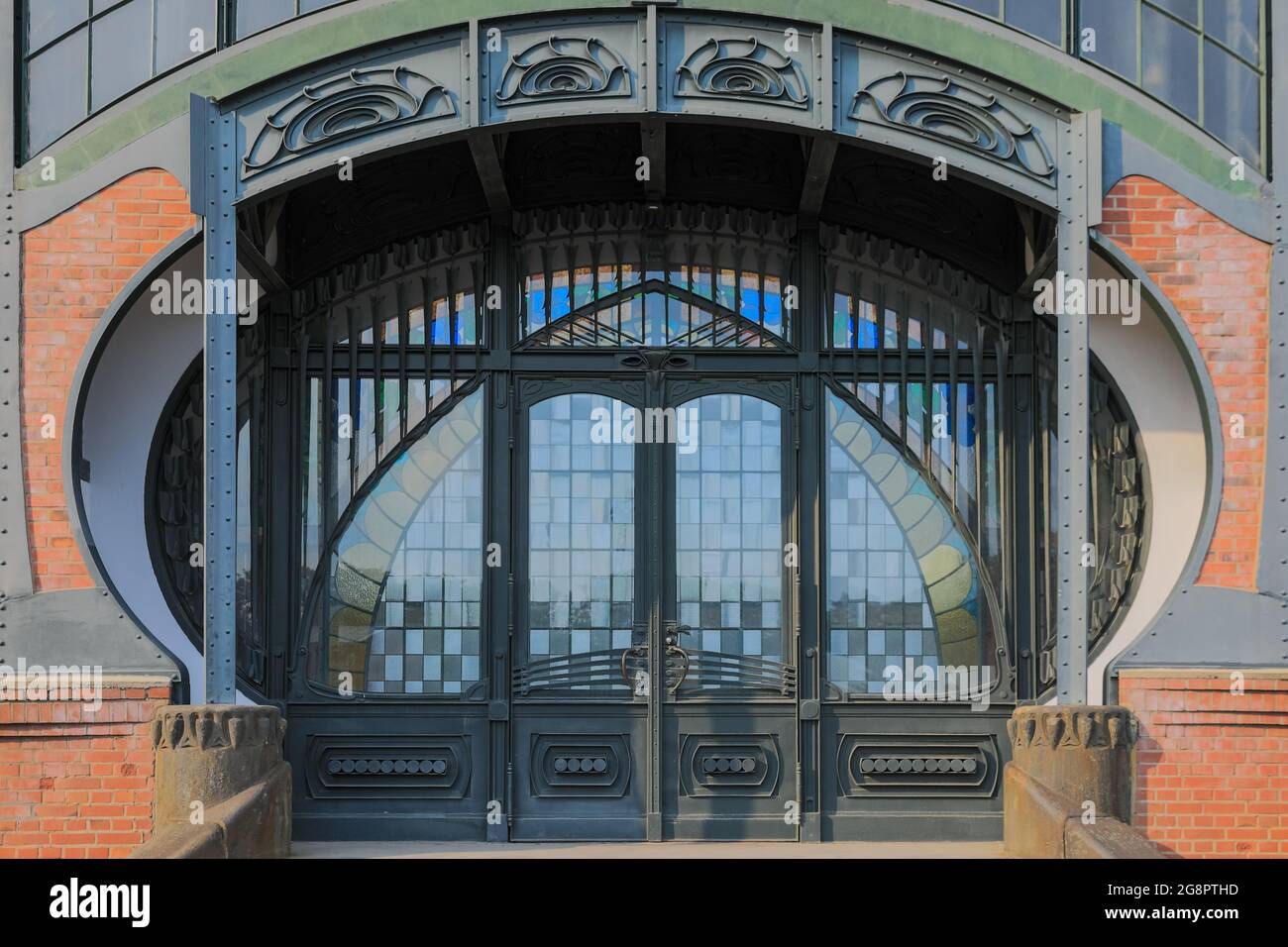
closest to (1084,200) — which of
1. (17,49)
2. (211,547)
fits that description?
(211,547)

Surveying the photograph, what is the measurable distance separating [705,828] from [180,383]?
173 inches

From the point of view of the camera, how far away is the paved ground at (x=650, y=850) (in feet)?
32.2

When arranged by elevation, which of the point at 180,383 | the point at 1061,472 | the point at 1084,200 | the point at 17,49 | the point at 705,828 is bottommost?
the point at 705,828

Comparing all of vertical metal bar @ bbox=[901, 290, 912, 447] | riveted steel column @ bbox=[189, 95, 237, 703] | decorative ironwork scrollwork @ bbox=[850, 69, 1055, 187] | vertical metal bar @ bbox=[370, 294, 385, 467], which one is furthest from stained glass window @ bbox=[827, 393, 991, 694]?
riveted steel column @ bbox=[189, 95, 237, 703]

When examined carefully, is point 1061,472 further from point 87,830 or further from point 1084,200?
point 87,830

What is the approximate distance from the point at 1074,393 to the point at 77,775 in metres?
5.95

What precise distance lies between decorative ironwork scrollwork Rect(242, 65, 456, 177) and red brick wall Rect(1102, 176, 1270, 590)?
158 inches

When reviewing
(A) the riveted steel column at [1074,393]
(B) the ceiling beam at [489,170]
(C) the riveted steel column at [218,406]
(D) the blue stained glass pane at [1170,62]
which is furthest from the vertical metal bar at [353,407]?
(D) the blue stained glass pane at [1170,62]

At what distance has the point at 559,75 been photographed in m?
9.34

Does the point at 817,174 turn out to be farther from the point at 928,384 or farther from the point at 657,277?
the point at 928,384

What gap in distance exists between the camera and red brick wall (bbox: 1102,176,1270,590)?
965 cm

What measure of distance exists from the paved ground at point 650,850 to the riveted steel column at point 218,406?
1431 mm

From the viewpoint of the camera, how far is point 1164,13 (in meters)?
9.94

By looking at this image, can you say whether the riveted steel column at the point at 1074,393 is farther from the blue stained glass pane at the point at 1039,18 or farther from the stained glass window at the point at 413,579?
the stained glass window at the point at 413,579
